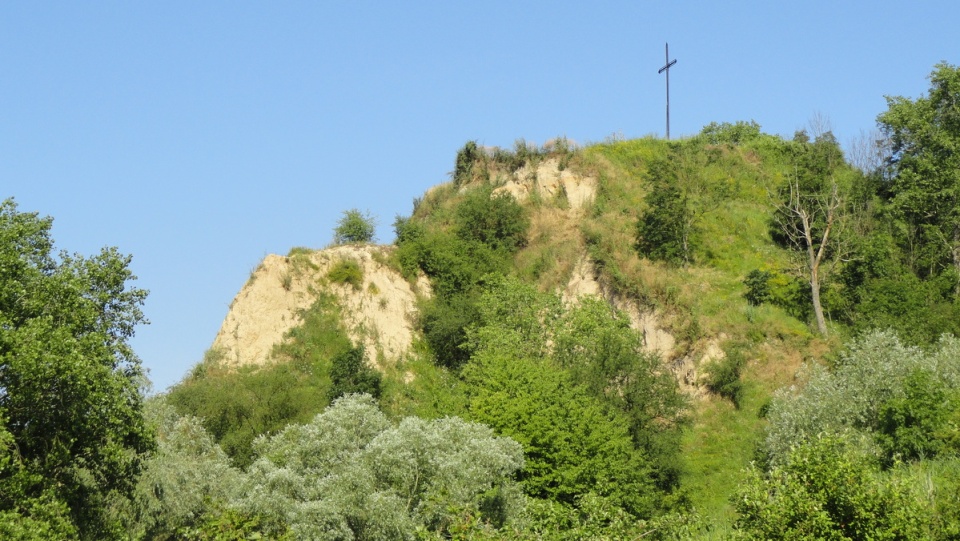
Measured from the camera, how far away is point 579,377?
46375 millimetres

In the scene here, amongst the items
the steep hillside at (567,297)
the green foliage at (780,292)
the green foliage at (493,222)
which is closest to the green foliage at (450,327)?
the steep hillside at (567,297)

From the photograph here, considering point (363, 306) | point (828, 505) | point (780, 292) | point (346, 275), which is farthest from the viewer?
point (346, 275)

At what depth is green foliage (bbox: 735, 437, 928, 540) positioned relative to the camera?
26.0 m

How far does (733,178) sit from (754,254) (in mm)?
7393

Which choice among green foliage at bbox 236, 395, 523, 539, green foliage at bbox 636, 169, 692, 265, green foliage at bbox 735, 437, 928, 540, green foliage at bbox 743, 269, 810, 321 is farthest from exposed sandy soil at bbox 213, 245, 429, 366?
green foliage at bbox 735, 437, 928, 540

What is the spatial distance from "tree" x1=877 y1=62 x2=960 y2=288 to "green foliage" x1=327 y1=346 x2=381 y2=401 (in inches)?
1002

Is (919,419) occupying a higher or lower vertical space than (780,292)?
lower

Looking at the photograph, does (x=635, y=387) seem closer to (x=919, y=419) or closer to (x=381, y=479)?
(x=919, y=419)

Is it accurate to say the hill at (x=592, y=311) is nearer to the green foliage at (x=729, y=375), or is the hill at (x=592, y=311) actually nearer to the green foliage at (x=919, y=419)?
the green foliage at (x=729, y=375)

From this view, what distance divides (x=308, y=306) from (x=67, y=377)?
2961cm

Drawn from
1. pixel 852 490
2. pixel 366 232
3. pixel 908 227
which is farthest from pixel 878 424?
pixel 366 232

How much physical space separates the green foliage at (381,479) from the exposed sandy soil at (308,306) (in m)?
18.3

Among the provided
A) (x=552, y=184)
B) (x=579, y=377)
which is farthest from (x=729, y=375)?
(x=552, y=184)

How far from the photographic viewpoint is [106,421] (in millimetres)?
30734
